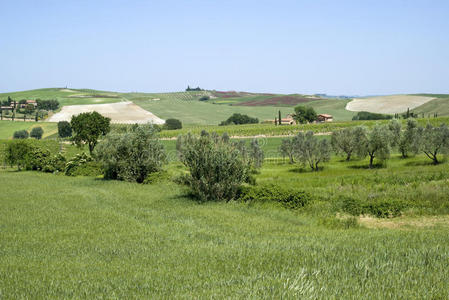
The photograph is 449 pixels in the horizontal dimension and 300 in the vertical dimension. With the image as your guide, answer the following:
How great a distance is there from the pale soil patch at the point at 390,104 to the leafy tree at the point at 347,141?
104924mm

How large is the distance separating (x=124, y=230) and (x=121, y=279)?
24.2 ft

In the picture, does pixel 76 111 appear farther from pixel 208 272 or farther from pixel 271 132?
pixel 208 272

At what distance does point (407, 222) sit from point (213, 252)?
11.0 metres

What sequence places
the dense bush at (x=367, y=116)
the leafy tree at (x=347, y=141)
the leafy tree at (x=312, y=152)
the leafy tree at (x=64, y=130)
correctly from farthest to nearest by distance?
the dense bush at (x=367, y=116), the leafy tree at (x=64, y=130), the leafy tree at (x=347, y=141), the leafy tree at (x=312, y=152)

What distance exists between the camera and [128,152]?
3806 cm

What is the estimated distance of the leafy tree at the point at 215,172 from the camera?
83.4 feet

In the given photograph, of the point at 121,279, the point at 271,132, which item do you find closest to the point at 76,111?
the point at 271,132

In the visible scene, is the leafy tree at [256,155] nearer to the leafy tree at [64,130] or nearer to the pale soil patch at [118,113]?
the leafy tree at [64,130]

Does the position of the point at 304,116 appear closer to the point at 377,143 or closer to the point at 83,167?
the point at 377,143

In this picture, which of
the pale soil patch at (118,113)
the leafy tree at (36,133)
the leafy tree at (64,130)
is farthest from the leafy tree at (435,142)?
the leafy tree at (36,133)

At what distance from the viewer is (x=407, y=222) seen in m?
19.1

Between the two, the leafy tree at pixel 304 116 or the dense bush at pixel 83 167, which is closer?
the dense bush at pixel 83 167

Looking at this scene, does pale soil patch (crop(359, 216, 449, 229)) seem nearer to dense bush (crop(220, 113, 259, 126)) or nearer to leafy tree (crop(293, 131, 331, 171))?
leafy tree (crop(293, 131, 331, 171))

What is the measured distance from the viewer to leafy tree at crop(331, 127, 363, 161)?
5728 cm
